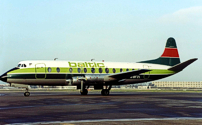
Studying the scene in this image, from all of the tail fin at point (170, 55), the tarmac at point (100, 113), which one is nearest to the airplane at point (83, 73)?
the tail fin at point (170, 55)

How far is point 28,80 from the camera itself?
32.1m

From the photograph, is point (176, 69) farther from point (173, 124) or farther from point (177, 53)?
point (173, 124)

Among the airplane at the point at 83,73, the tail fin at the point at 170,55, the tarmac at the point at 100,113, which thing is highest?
the tail fin at the point at 170,55

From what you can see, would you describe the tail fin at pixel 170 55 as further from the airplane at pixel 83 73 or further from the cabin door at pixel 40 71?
the cabin door at pixel 40 71

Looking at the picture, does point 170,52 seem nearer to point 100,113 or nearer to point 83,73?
point 83,73

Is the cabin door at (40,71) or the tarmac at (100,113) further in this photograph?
the cabin door at (40,71)

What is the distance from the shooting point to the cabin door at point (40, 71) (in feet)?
106

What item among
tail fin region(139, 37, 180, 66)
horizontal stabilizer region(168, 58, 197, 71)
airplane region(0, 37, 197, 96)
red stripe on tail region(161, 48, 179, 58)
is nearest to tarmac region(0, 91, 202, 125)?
airplane region(0, 37, 197, 96)

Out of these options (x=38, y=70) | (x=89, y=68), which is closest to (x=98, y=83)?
(x=89, y=68)

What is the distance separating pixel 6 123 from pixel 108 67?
86.7ft

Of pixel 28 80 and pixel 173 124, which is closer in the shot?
pixel 173 124

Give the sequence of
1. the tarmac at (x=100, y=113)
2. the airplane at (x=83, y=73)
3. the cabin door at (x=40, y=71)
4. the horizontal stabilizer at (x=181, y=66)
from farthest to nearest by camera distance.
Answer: the horizontal stabilizer at (x=181, y=66), the cabin door at (x=40, y=71), the airplane at (x=83, y=73), the tarmac at (x=100, y=113)

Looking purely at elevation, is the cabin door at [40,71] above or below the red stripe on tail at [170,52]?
below

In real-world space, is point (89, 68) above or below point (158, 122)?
above
